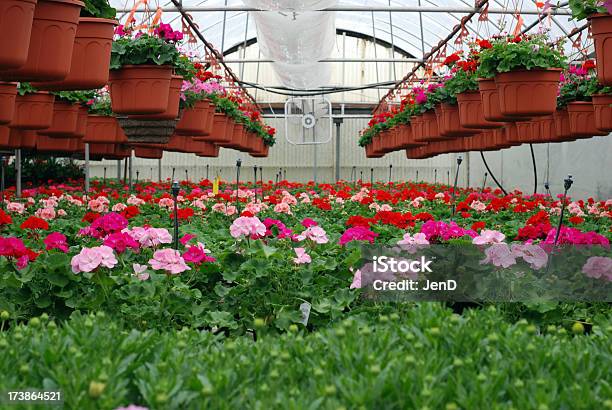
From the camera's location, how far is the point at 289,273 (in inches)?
103

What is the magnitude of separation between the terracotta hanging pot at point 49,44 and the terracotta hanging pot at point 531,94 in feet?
9.89

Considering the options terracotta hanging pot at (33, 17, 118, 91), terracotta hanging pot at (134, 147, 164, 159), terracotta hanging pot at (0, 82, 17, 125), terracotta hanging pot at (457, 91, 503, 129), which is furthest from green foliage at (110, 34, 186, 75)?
terracotta hanging pot at (134, 147, 164, 159)

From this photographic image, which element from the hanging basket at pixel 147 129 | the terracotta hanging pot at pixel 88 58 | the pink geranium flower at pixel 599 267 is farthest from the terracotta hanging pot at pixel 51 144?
the pink geranium flower at pixel 599 267

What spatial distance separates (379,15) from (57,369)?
58.7 ft

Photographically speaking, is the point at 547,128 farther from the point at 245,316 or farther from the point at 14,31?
the point at 14,31

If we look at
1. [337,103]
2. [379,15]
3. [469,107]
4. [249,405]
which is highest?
[379,15]

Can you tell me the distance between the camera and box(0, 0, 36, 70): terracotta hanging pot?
75.0 inches

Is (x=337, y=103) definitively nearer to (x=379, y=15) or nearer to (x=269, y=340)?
(x=379, y=15)

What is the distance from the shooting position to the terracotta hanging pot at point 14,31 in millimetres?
1905

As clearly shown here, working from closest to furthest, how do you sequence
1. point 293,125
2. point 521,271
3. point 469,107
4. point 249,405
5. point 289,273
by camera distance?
1. point 249,405
2. point 521,271
3. point 289,273
4. point 469,107
5. point 293,125

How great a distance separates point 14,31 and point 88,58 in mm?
894

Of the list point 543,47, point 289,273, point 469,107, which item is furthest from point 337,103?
point 289,273

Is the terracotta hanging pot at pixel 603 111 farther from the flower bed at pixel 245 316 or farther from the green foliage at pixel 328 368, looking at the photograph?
the green foliage at pixel 328 368

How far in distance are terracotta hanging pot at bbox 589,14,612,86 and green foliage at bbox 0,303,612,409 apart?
1.75 metres
